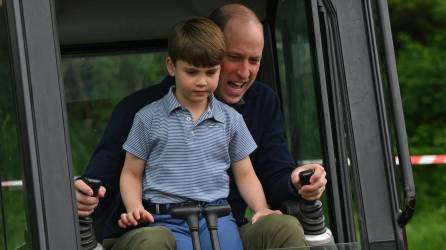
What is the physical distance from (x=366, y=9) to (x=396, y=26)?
751cm

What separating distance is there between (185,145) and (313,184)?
0.35 m

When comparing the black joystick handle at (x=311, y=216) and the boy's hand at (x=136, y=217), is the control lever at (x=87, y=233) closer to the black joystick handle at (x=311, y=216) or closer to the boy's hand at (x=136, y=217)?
the boy's hand at (x=136, y=217)

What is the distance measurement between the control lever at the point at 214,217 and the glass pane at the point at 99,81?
1666 mm

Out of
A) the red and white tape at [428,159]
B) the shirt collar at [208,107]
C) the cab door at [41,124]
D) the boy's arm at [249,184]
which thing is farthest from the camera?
the red and white tape at [428,159]

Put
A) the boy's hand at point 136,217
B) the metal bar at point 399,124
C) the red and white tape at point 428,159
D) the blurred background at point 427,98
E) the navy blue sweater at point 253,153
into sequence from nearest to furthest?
the metal bar at point 399,124 → the boy's hand at point 136,217 → the navy blue sweater at point 253,153 → the red and white tape at point 428,159 → the blurred background at point 427,98

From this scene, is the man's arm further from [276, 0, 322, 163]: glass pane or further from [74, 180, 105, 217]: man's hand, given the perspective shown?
[74, 180, 105, 217]: man's hand

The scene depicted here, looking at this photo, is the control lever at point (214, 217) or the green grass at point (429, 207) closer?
the control lever at point (214, 217)

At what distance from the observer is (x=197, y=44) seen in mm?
3443

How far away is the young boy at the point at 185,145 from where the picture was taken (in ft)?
11.3

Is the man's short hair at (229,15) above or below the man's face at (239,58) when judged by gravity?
above

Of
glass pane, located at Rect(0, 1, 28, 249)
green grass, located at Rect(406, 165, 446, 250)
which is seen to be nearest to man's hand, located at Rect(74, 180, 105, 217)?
glass pane, located at Rect(0, 1, 28, 249)

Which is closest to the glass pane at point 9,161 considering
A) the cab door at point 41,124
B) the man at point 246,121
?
the cab door at point 41,124

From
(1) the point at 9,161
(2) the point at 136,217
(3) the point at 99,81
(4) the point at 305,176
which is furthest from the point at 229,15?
(3) the point at 99,81

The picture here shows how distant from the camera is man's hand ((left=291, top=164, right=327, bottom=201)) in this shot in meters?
3.41
